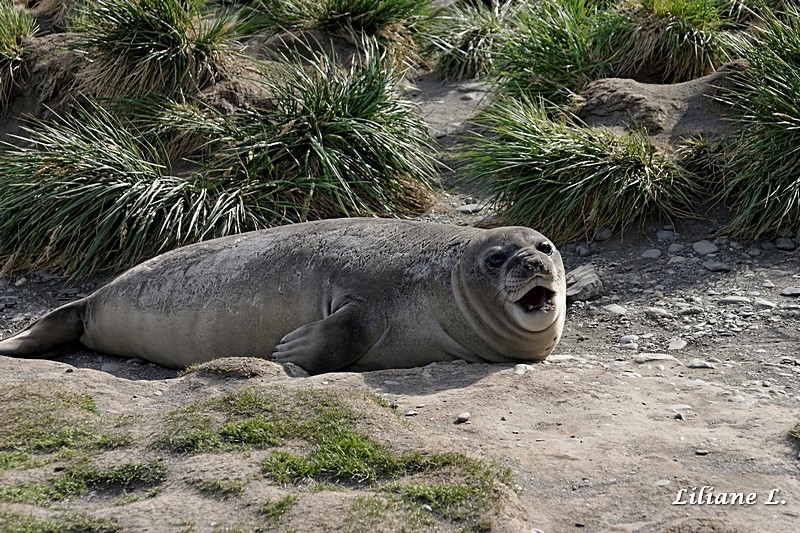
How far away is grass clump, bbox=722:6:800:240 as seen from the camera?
6566 millimetres

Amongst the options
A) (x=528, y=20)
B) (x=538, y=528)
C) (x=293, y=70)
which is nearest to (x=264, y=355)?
(x=538, y=528)

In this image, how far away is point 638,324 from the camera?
19.2 ft

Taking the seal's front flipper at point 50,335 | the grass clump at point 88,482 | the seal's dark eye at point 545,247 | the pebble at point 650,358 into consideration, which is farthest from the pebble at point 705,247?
the grass clump at point 88,482

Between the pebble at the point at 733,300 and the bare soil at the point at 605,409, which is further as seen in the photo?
the pebble at the point at 733,300

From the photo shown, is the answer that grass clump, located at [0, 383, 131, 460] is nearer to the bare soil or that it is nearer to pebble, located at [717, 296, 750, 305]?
the bare soil

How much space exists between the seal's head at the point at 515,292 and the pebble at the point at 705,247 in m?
1.62

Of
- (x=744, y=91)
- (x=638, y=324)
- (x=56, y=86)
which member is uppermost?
(x=744, y=91)

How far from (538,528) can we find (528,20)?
20.8ft

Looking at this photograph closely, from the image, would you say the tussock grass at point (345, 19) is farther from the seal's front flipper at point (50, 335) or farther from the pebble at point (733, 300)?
the pebble at point (733, 300)

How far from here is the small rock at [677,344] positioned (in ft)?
17.9

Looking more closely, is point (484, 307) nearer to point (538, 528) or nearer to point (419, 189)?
point (538, 528)

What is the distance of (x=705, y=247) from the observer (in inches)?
261

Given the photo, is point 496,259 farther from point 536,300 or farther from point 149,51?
point 149,51
